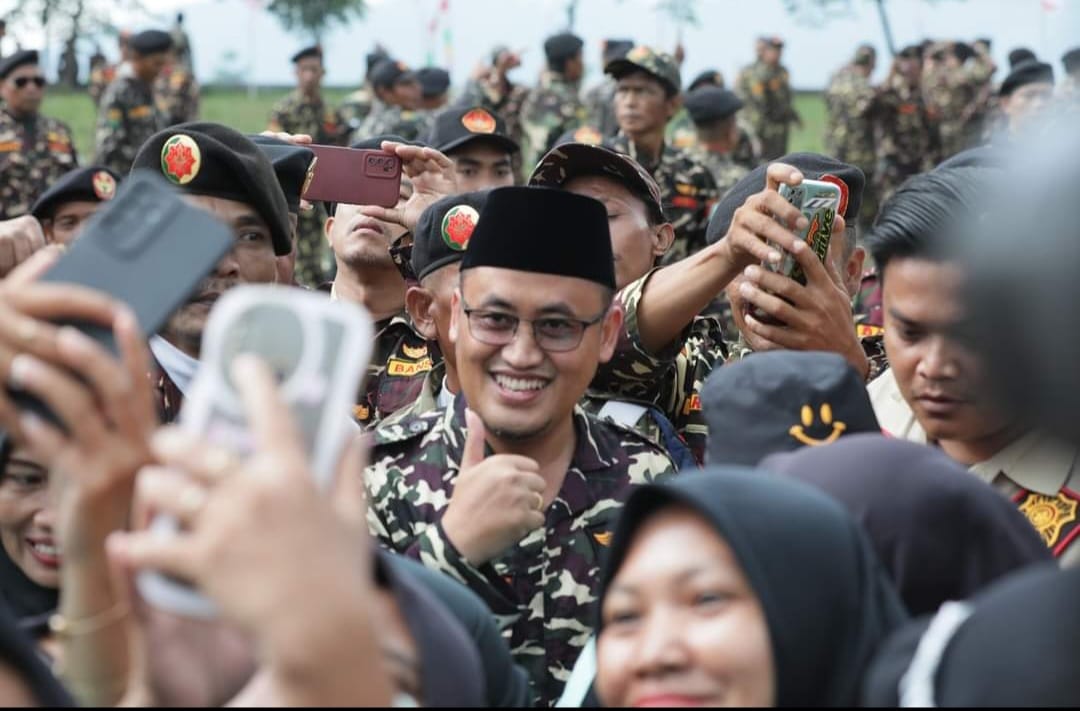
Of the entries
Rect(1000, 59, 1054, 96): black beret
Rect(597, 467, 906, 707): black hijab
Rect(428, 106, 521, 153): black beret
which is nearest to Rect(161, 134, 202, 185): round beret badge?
Rect(597, 467, 906, 707): black hijab

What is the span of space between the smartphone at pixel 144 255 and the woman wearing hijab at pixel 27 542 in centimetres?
108

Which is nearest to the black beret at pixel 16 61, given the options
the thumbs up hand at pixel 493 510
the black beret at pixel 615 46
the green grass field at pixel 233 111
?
the black beret at pixel 615 46

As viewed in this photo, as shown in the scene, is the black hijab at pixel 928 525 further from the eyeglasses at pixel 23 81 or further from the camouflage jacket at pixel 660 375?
the eyeglasses at pixel 23 81

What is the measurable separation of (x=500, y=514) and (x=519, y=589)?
1.18ft

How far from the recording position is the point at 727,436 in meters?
2.58

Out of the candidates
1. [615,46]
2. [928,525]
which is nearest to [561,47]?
[615,46]

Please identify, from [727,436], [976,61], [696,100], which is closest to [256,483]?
[727,436]

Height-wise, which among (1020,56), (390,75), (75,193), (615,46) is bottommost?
(75,193)

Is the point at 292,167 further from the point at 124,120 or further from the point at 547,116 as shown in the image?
the point at 547,116

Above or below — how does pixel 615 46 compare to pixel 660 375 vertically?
above

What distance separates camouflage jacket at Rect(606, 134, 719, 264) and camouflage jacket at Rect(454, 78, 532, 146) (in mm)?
5251

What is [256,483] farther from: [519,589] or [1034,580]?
[519,589]

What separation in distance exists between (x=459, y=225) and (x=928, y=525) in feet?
7.57

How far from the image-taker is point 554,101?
14.6 meters
